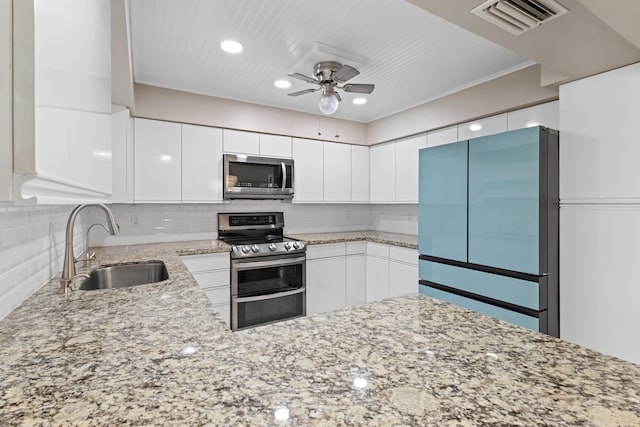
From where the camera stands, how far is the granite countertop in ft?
1.77

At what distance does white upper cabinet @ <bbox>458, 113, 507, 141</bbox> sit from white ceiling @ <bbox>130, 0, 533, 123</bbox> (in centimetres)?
36

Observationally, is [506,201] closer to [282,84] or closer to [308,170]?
[282,84]

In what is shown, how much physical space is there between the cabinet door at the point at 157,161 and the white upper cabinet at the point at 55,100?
239cm

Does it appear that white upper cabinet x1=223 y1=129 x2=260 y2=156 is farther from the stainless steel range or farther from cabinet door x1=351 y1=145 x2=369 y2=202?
cabinet door x1=351 y1=145 x2=369 y2=202

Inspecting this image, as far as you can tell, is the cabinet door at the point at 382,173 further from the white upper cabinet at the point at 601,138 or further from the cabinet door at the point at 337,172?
the white upper cabinet at the point at 601,138

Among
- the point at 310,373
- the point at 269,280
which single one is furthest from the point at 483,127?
the point at 310,373

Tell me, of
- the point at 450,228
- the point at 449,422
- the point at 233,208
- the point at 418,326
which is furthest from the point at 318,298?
the point at 449,422

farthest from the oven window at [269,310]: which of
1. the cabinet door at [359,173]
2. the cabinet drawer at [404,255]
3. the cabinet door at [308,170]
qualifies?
the cabinet door at [359,173]

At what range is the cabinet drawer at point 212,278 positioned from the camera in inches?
108

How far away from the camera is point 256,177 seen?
3369mm

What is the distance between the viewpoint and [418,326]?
37.2 inches

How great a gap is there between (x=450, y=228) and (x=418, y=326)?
65.5 inches

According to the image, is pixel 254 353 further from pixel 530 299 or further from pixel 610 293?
pixel 610 293

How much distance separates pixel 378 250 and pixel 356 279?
44 centimetres
